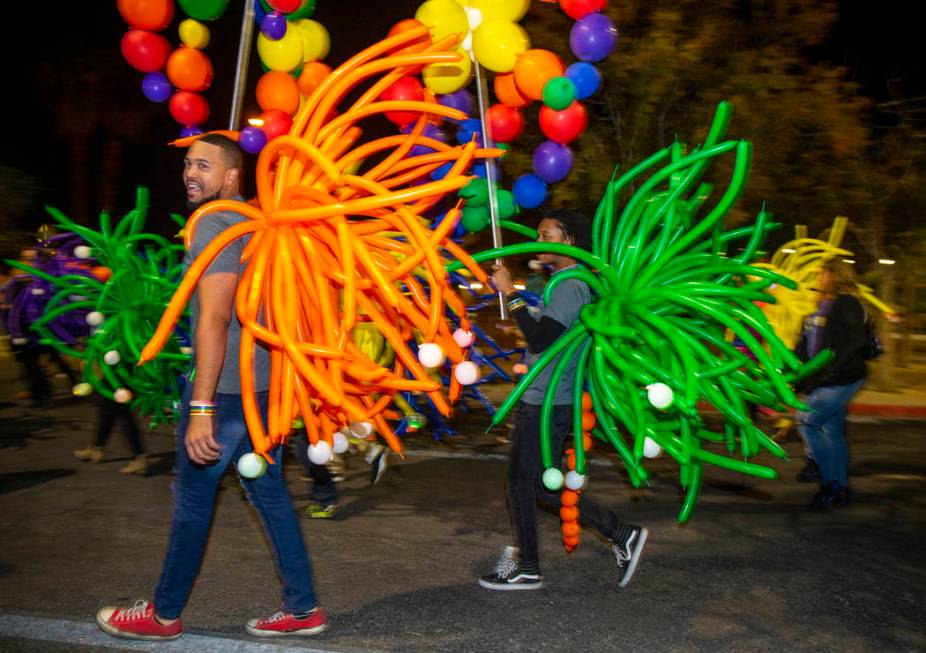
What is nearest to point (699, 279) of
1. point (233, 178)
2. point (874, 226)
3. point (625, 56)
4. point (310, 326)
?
point (310, 326)

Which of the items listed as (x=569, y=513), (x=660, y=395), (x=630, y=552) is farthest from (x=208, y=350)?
(x=630, y=552)

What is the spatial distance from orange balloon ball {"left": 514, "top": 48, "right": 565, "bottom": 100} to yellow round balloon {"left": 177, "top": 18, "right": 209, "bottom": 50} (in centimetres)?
247

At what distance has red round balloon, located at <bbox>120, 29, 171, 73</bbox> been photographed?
6387 mm

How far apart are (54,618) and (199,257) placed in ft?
5.74

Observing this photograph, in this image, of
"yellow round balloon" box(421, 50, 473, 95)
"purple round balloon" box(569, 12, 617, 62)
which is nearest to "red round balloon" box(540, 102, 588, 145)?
"purple round balloon" box(569, 12, 617, 62)

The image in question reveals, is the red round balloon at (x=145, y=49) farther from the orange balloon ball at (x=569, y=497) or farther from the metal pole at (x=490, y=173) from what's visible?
the orange balloon ball at (x=569, y=497)

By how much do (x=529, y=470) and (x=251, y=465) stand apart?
1.45 m

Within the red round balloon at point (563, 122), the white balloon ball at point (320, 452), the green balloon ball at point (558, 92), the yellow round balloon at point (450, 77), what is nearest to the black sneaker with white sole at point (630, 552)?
the white balloon ball at point (320, 452)

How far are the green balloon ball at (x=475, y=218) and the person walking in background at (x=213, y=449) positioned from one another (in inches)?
118

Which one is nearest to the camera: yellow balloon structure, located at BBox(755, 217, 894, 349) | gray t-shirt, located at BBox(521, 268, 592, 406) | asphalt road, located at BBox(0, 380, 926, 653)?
asphalt road, located at BBox(0, 380, 926, 653)

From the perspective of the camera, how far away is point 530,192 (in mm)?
6465

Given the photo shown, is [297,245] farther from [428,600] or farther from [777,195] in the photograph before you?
[777,195]

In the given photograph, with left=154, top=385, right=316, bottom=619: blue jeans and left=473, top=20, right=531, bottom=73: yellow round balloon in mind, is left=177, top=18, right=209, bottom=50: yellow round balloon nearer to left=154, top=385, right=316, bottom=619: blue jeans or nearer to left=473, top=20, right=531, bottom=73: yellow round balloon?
left=473, top=20, right=531, bottom=73: yellow round balloon

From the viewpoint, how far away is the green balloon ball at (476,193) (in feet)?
19.3
